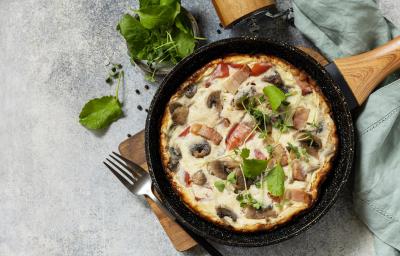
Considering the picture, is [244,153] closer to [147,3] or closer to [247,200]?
[247,200]

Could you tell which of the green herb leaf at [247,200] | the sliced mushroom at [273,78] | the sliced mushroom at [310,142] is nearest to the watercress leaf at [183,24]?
the sliced mushroom at [273,78]

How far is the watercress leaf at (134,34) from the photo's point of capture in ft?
10.2

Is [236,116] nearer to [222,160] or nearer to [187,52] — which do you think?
[222,160]

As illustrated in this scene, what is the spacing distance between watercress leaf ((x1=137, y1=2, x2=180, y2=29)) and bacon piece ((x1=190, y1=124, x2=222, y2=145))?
0.66 m

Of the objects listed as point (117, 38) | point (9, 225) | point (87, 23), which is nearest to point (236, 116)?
point (117, 38)

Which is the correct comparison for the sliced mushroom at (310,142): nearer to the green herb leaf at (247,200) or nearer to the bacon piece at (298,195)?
the bacon piece at (298,195)

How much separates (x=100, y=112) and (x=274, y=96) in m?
1.20

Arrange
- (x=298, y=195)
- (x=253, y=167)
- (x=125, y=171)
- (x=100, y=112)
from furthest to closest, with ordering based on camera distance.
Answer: (x=100, y=112)
(x=125, y=171)
(x=298, y=195)
(x=253, y=167)

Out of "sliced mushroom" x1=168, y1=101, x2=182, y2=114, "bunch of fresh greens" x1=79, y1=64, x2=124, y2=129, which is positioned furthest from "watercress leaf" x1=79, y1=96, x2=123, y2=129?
"sliced mushroom" x1=168, y1=101, x2=182, y2=114

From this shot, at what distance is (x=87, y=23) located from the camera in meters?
3.51

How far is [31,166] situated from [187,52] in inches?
52.4

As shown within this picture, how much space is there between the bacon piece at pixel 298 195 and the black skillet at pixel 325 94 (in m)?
0.12

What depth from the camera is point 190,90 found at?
295 cm

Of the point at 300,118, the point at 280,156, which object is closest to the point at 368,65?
the point at 300,118
